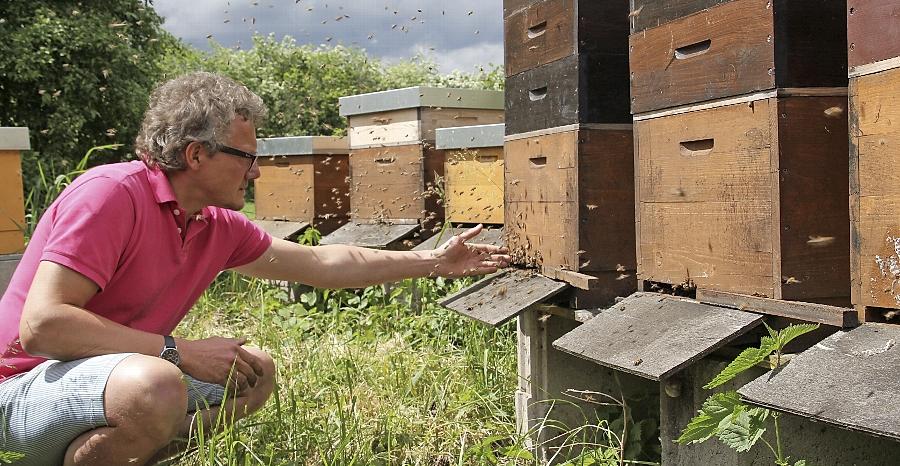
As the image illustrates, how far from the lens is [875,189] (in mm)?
2172

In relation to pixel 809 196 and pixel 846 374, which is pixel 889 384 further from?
pixel 809 196

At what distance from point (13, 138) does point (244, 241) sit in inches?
84.4

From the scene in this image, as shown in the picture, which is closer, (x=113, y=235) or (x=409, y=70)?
(x=113, y=235)

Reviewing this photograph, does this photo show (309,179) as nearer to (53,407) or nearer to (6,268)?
(6,268)

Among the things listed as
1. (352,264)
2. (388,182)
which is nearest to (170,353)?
(352,264)

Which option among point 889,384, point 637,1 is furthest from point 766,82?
point 889,384

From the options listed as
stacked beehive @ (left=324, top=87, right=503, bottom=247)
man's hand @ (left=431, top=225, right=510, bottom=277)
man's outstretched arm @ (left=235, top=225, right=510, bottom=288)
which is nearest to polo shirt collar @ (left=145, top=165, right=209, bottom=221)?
man's outstretched arm @ (left=235, top=225, right=510, bottom=288)

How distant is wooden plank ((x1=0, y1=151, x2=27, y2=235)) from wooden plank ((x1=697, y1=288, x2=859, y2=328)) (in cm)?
379

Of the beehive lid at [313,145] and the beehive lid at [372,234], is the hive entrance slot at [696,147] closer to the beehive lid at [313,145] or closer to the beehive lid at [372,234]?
the beehive lid at [372,234]

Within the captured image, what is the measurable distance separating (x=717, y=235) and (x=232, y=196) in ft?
5.14

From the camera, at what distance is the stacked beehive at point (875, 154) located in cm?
211

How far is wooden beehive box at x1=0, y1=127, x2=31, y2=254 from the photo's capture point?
4.84 meters

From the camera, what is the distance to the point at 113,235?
8.90 feet

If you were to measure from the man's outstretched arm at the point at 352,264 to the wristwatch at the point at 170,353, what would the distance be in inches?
31.5
